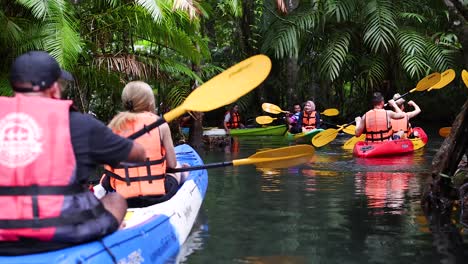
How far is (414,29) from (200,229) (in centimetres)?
1397

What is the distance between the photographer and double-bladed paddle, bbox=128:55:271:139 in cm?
466

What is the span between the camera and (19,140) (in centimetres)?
305

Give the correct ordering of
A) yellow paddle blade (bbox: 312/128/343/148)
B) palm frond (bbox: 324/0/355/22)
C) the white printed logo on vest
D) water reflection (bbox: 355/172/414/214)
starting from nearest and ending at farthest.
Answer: the white printed logo on vest → water reflection (bbox: 355/172/414/214) → yellow paddle blade (bbox: 312/128/343/148) → palm frond (bbox: 324/0/355/22)

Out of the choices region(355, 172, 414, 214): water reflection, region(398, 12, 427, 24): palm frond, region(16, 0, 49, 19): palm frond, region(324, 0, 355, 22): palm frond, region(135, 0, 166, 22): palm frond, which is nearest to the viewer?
region(355, 172, 414, 214): water reflection

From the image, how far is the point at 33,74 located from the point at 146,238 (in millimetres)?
1330

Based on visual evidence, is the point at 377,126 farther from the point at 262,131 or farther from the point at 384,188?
the point at 262,131

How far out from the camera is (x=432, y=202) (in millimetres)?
6273

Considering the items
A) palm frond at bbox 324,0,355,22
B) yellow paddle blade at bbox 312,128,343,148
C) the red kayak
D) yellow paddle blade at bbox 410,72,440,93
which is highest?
palm frond at bbox 324,0,355,22

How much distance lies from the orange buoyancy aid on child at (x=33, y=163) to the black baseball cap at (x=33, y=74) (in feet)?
0.28

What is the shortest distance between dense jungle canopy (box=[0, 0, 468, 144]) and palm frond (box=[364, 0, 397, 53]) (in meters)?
0.03

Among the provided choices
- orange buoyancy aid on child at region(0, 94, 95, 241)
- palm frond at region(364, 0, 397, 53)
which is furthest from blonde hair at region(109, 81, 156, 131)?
palm frond at region(364, 0, 397, 53)

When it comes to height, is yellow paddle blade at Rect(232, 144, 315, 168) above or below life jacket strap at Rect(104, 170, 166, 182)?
above

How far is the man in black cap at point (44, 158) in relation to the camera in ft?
10.0

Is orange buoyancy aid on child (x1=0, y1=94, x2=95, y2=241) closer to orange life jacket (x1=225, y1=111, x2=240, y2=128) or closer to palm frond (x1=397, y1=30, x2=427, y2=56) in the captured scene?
palm frond (x1=397, y1=30, x2=427, y2=56)
